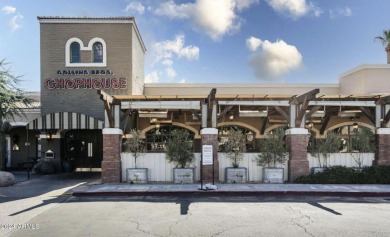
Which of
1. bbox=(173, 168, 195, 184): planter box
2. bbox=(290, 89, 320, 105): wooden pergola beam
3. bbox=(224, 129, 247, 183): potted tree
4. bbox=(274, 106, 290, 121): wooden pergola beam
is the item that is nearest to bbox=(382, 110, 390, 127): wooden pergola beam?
bbox=(290, 89, 320, 105): wooden pergola beam

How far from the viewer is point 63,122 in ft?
58.4

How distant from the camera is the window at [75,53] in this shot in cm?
2002

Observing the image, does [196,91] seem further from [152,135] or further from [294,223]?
[294,223]

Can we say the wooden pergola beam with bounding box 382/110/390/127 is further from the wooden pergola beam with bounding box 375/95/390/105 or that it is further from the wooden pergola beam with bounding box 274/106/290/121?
the wooden pergola beam with bounding box 274/106/290/121

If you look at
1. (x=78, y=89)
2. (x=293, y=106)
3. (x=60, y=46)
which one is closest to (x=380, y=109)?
(x=293, y=106)

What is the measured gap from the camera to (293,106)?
15695 mm

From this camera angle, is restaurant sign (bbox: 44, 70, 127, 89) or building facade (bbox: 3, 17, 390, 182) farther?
restaurant sign (bbox: 44, 70, 127, 89)

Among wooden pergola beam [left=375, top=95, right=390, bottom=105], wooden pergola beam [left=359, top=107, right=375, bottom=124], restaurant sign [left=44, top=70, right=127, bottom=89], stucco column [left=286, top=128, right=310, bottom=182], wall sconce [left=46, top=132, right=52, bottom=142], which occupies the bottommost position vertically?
stucco column [left=286, top=128, right=310, bottom=182]

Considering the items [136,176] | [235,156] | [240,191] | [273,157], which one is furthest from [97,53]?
[240,191]

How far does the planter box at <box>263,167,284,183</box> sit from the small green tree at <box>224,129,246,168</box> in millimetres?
1273

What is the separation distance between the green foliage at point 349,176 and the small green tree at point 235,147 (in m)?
2.55

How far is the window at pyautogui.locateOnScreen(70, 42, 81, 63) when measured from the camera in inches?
788

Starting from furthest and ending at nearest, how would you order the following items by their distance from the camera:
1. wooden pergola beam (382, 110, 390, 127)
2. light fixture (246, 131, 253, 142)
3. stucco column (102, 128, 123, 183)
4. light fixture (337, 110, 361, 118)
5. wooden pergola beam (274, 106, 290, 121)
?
light fixture (246, 131, 253, 142) → light fixture (337, 110, 361, 118) → wooden pergola beam (274, 106, 290, 121) → wooden pergola beam (382, 110, 390, 127) → stucco column (102, 128, 123, 183)

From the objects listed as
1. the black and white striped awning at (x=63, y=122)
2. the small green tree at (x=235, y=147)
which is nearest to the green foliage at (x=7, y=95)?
the black and white striped awning at (x=63, y=122)
